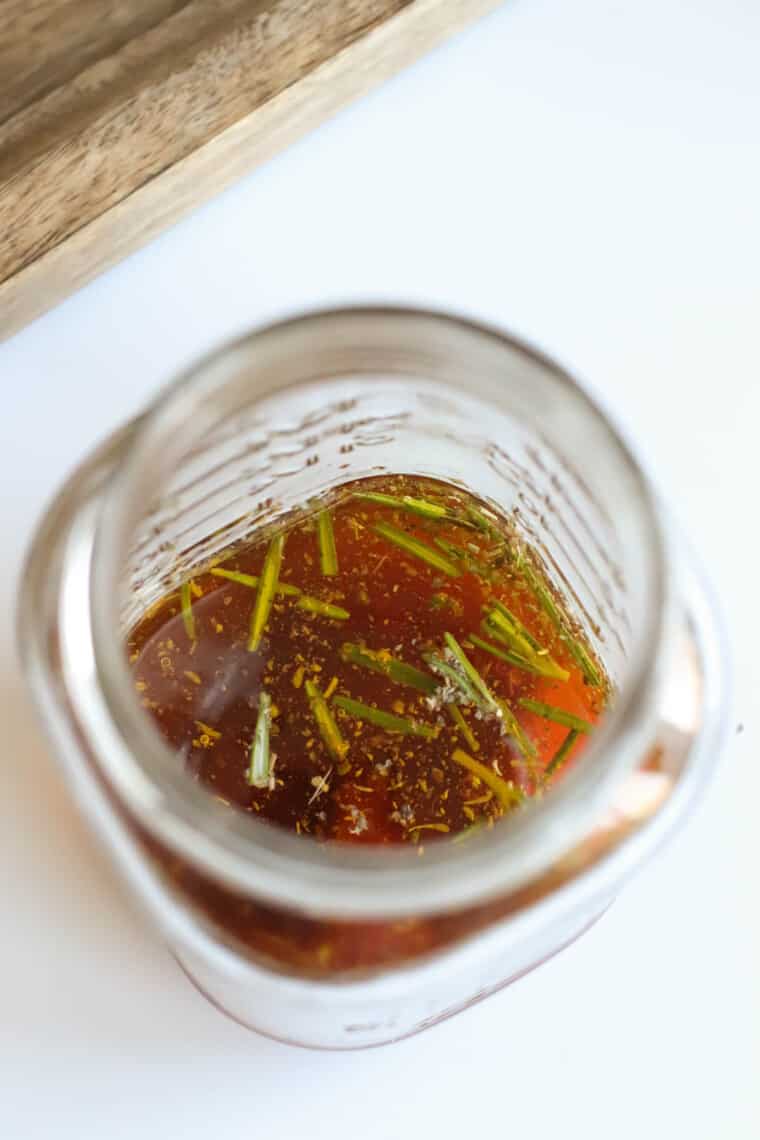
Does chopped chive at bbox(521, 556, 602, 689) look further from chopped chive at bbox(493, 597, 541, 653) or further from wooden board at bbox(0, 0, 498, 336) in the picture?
wooden board at bbox(0, 0, 498, 336)

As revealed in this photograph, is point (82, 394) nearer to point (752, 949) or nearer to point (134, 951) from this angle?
point (134, 951)

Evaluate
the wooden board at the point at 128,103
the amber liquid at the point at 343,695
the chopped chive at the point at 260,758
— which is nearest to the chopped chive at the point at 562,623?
the amber liquid at the point at 343,695

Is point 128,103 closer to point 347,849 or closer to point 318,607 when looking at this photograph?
point 318,607

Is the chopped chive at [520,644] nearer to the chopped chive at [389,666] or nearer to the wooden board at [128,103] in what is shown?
the chopped chive at [389,666]

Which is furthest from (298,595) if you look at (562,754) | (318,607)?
(562,754)

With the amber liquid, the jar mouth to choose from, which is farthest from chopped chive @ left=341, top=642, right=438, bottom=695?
the jar mouth
